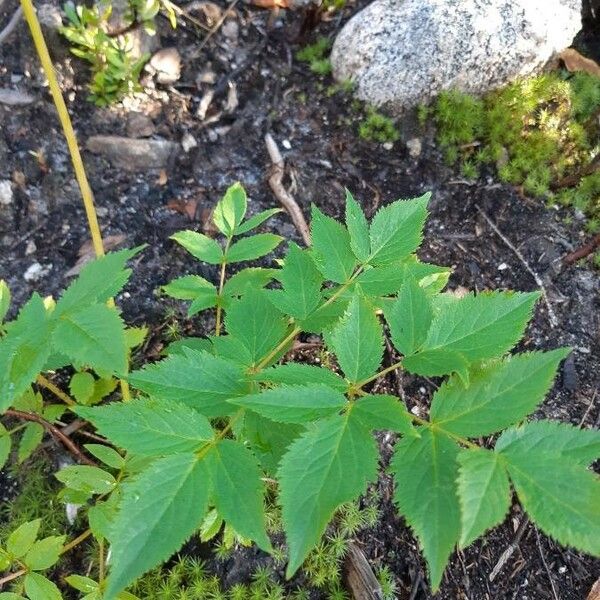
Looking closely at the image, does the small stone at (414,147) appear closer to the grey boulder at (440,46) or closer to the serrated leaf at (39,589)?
the grey boulder at (440,46)

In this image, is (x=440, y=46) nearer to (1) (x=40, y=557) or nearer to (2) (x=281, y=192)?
(2) (x=281, y=192)

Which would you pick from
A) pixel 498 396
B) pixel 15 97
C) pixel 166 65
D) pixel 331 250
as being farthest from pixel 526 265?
pixel 15 97

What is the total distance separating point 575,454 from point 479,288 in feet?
6.68

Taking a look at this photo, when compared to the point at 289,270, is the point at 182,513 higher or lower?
lower

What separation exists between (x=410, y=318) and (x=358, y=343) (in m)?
0.14

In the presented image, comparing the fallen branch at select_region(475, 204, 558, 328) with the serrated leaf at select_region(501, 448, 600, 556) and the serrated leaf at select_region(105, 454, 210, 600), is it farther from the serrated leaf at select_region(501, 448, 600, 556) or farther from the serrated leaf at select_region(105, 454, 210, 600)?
the serrated leaf at select_region(105, 454, 210, 600)

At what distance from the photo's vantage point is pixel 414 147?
138 inches

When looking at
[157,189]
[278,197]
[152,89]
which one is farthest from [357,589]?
[152,89]

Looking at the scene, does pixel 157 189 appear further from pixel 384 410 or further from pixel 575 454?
pixel 575 454

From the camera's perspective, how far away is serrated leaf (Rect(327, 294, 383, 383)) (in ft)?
4.51

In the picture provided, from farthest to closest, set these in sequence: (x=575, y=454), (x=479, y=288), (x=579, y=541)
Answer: (x=479, y=288), (x=575, y=454), (x=579, y=541)

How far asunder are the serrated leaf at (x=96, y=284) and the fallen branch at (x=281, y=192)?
63.2 inches

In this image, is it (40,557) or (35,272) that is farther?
(35,272)

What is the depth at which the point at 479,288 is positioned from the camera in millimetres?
3143
